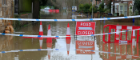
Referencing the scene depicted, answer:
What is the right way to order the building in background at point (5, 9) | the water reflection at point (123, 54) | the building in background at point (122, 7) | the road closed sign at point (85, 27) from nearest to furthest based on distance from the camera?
the water reflection at point (123, 54)
the road closed sign at point (85, 27)
the building in background at point (5, 9)
the building in background at point (122, 7)

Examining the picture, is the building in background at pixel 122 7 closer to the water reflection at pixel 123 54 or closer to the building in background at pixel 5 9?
the building in background at pixel 5 9

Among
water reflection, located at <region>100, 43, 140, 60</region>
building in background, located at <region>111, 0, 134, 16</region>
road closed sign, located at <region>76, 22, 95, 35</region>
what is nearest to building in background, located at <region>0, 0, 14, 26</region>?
road closed sign, located at <region>76, 22, 95, 35</region>

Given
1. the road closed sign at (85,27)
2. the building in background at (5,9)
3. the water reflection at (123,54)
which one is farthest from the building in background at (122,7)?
the water reflection at (123,54)

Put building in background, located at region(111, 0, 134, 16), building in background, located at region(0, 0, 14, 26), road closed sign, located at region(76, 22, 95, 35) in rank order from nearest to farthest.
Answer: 1. road closed sign, located at region(76, 22, 95, 35)
2. building in background, located at region(0, 0, 14, 26)
3. building in background, located at region(111, 0, 134, 16)

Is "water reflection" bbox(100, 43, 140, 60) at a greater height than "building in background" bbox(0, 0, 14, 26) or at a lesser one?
lesser

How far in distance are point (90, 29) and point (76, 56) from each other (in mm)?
4881

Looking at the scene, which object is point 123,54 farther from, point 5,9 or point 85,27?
point 5,9

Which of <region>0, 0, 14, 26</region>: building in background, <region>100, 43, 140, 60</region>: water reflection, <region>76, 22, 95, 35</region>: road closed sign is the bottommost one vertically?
<region>100, 43, 140, 60</region>: water reflection

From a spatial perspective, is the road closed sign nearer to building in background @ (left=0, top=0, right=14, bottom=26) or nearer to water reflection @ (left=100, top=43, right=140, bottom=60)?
water reflection @ (left=100, top=43, right=140, bottom=60)

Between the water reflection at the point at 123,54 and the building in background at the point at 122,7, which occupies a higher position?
the building in background at the point at 122,7

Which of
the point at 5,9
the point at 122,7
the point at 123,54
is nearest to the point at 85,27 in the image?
the point at 123,54

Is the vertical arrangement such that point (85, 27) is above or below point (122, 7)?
below

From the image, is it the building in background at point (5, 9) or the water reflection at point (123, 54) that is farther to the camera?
the building in background at point (5, 9)

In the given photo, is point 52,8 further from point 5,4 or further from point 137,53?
point 137,53
